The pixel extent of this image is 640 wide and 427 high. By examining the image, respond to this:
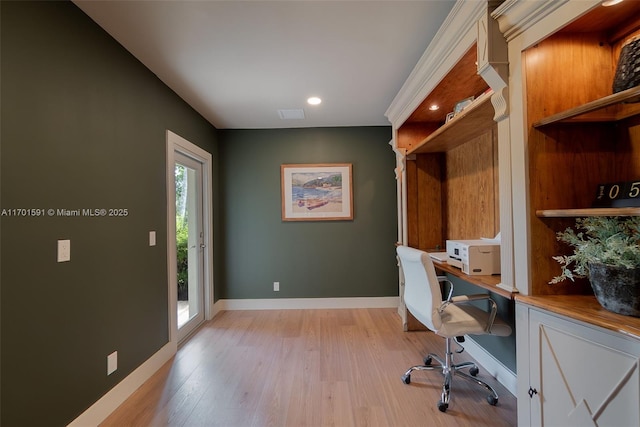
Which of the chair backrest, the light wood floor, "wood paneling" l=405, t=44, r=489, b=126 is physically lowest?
the light wood floor

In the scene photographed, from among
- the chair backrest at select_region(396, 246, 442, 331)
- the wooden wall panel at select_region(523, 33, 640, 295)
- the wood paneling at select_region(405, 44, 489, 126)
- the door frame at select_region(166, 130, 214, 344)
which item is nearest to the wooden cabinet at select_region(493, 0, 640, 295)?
the wooden wall panel at select_region(523, 33, 640, 295)

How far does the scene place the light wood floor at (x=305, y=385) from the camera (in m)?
1.79

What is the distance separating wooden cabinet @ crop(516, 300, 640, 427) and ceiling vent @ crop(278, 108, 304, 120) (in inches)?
110

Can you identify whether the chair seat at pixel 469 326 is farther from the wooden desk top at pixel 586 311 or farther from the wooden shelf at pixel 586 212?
the wooden shelf at pixel 586 212

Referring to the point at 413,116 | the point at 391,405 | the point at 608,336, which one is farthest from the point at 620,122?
the point at 391,405

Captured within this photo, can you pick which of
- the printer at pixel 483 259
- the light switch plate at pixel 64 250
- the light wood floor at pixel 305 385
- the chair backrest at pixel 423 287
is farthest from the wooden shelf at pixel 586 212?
the light switch plate at pixel 64 250

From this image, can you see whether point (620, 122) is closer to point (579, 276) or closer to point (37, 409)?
point (579, 276)

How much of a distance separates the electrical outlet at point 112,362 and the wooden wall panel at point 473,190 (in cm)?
291

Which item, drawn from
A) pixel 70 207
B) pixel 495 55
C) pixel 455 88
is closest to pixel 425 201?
pixel 455 88

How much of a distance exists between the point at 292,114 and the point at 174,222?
1.80 metres

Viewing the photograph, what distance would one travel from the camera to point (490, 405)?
1876mm

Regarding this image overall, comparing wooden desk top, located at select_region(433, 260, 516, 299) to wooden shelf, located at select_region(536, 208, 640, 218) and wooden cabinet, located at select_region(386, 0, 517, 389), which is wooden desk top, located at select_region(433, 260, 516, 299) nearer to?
wooden cabinet, located at select_region(386, 0, 517, 389)

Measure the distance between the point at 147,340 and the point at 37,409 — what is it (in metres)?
0.88

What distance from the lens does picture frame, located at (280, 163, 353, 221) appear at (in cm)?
393
